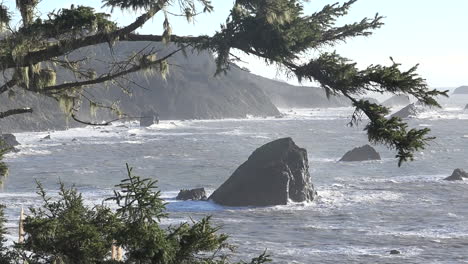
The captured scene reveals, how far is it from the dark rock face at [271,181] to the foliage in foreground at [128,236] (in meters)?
31.7

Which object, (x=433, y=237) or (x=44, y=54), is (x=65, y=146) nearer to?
(x=433, y=237)

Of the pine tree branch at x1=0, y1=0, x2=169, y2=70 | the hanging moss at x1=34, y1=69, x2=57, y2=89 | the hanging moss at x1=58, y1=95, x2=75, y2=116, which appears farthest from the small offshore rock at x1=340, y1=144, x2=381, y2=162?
the pine tree branch at x1=0, y1=0, x2=169, y2=70

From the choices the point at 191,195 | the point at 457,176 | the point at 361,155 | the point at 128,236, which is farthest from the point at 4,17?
the point at 361,155

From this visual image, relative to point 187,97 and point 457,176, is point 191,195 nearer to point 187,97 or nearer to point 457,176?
point 457,176

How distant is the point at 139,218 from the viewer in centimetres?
963

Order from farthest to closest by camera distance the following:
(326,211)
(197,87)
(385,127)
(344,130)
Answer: (197,87)
(344,130)
(326,211)
(385,127)

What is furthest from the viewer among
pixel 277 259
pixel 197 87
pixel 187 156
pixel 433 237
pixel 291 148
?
pixel 197 87

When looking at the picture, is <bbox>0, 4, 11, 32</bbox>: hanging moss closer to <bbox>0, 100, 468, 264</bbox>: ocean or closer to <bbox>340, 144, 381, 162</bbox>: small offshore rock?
<bbox>0, 100, 468, 264</bbox>: ocean

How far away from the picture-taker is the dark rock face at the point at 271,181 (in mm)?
43375

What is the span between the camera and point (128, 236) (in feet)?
31.4

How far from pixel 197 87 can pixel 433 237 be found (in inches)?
5435

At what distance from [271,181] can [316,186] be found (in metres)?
7.69

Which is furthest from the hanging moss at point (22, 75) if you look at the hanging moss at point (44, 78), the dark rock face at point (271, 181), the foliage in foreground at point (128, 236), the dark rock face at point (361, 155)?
the dark rock face at point (361, 155)

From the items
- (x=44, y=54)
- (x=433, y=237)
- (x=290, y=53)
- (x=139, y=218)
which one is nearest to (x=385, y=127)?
(x=290, y=53)
